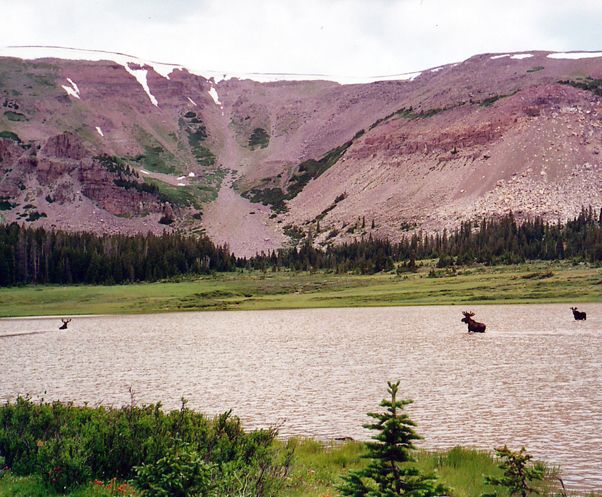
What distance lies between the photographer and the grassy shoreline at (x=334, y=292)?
9400 cm

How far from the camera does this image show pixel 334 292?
4392 inches

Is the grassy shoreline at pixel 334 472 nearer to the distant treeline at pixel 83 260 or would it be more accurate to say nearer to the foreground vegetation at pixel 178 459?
the foreground vegetation at pixel 178 459

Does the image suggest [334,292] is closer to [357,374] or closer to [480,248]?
[480,248]

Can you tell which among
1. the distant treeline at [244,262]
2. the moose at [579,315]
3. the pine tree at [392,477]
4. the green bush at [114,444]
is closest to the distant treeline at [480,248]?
the distant treeline at [244,262]

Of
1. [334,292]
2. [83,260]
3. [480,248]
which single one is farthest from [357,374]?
[480,248]

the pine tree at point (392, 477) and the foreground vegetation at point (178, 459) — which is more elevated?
the pine tree at point (392, 477)

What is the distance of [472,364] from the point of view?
35.3m

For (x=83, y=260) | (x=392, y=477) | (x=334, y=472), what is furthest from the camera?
(x=83, y=260)

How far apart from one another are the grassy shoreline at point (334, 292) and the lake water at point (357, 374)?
27.5 metres

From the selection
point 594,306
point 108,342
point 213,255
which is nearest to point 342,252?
point 213,255

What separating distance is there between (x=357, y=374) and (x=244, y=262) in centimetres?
14543

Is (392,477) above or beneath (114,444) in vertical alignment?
above

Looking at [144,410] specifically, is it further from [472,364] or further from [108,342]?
[108,342]

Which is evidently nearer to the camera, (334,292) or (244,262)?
(334,292)
